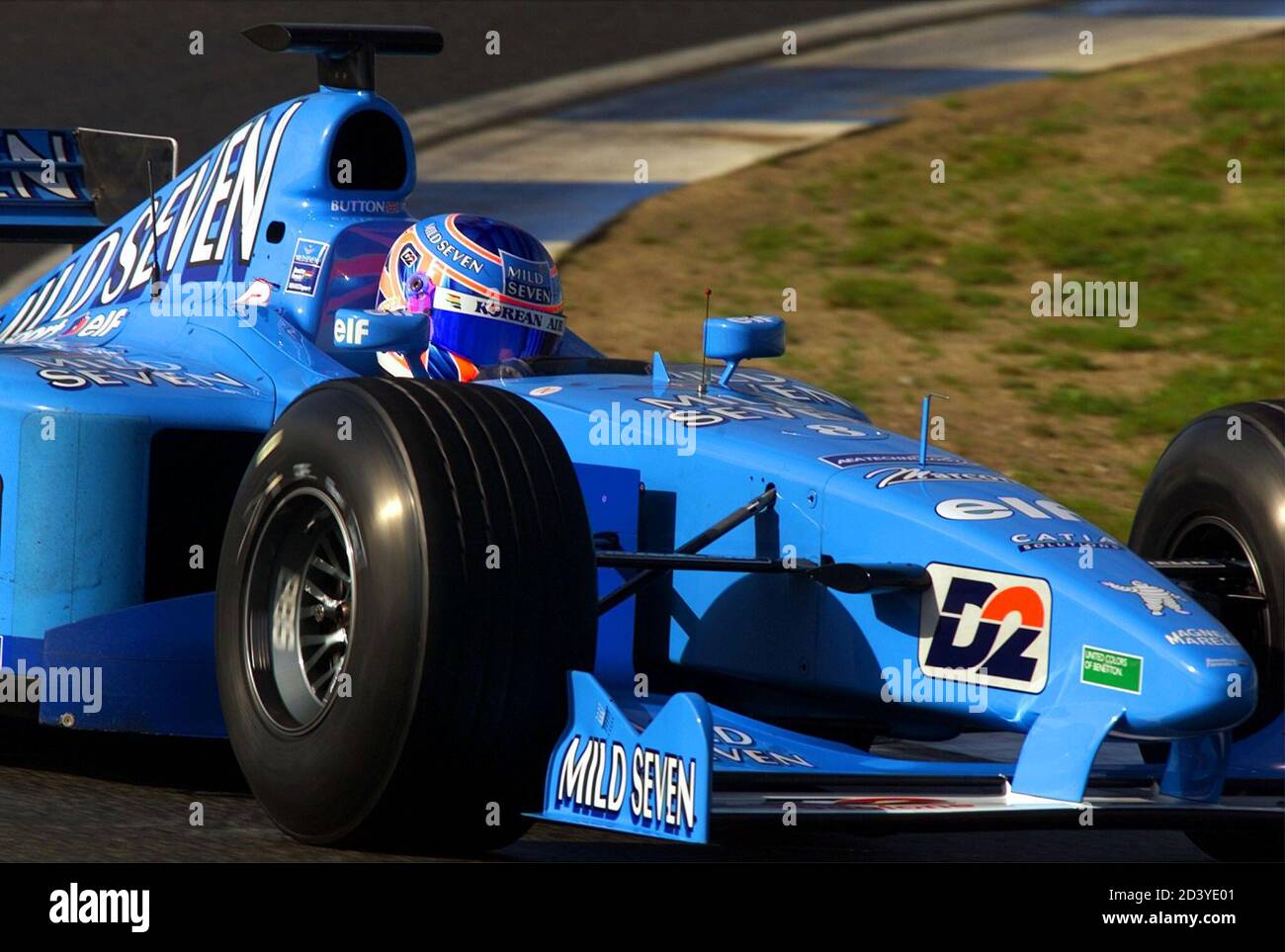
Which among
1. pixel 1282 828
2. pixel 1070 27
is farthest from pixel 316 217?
pixel 1070 27

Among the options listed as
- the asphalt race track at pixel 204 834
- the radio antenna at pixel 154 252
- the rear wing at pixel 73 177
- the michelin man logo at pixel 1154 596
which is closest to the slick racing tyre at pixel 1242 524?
the asphalt race track at pixel 204 834

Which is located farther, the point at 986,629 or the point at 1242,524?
the point at 1242,524

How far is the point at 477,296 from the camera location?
19.2ft

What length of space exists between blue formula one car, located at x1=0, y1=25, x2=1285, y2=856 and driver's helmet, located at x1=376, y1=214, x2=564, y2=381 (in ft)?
0.05

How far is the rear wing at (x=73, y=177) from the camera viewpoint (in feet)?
26.6

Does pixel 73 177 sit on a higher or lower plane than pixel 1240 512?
higher

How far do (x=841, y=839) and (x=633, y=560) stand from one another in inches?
42.6

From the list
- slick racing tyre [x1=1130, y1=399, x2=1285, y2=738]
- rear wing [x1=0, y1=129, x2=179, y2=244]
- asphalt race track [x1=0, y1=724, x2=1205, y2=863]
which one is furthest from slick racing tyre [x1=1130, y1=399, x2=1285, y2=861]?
rear wing [x1=0, y1=129, x2=179, y2=244]

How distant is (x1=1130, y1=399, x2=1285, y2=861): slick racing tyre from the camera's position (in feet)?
17.5

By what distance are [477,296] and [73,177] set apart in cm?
303

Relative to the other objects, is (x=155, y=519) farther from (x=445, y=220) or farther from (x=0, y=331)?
(x=0, y=331)

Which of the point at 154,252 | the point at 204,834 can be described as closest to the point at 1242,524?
the point at 204,834

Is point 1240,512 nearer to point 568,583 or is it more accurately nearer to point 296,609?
Answer: point 568,583

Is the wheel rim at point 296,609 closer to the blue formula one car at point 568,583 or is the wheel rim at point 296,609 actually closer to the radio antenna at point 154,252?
the blue formula one car at point 568,583
